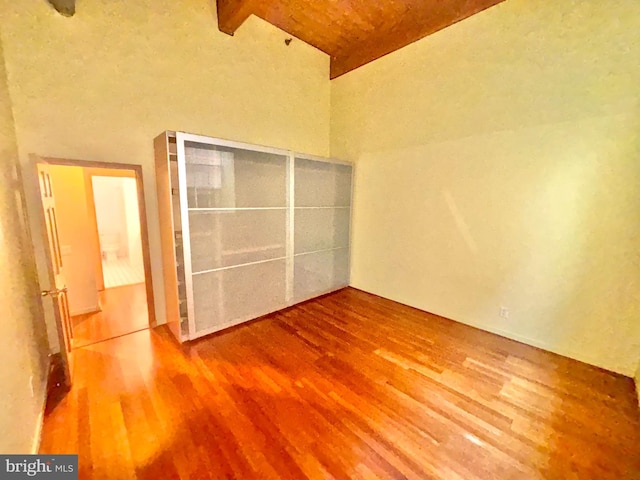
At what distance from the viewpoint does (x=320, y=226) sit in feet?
13.2

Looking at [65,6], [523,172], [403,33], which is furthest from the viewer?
[403,33]

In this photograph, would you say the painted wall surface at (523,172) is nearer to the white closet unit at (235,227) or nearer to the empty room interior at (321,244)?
the empty room interior at (321,244)

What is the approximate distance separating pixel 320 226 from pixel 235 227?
56.3 inches

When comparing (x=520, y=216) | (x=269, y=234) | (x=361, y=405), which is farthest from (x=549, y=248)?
(x=269, y=234)

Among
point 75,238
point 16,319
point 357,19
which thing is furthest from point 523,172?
point 75,238

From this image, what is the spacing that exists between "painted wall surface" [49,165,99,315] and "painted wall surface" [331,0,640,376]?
163 inches

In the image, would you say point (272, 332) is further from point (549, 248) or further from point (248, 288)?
point (549, 248)

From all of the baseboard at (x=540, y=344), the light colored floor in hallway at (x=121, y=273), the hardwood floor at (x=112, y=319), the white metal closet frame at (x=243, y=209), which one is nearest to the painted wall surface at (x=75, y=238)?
the hardwood floor at (x=112, y=319)

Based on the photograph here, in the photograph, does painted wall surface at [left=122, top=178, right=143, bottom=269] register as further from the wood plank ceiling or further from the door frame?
the wood plank ceiling

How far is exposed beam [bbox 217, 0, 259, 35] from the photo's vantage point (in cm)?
286

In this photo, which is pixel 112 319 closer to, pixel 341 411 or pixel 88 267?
pixel 88 267

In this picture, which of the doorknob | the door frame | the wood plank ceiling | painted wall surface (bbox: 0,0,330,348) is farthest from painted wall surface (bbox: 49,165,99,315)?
the wood plank ceiling

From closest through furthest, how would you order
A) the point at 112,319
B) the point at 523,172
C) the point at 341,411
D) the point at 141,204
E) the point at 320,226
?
the point at 341,411 < the point at 523,172 < the point at 141,204 < the point at 112,319 < the point at 320,226

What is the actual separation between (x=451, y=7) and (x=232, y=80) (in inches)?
110
